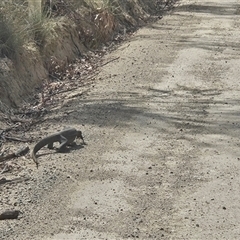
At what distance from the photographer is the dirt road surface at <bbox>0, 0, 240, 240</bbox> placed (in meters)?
6.15

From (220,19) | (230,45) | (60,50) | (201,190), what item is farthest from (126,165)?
(220,19)

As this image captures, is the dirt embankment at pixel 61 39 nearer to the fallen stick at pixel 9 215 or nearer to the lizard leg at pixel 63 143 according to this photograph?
the lizard leg at pixel 63 143

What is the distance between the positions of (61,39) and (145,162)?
17.5ft

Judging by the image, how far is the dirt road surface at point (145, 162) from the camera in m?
6.15

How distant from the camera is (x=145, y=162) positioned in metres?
7.64

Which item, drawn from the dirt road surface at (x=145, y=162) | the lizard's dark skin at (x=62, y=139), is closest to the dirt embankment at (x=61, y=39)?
the dirt road surface at (x=145, y=162)

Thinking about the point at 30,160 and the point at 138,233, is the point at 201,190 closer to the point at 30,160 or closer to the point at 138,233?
the point at 138,233

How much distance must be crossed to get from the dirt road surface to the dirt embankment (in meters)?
0.78

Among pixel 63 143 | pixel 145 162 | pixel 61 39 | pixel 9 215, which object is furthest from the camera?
pixel 61 39

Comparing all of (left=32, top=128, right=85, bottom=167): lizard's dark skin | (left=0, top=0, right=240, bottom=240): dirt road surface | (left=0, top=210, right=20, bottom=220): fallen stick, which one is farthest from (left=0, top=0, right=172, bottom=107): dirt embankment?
(left=0, top=210, right=20, bottom=220): fallen stick

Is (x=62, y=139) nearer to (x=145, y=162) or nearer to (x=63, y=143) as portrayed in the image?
(x=63, y=143)

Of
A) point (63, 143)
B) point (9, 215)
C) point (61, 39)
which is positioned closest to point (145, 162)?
point (63, 143)

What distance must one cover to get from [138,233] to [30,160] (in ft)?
7.07

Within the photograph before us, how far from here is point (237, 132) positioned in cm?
859
